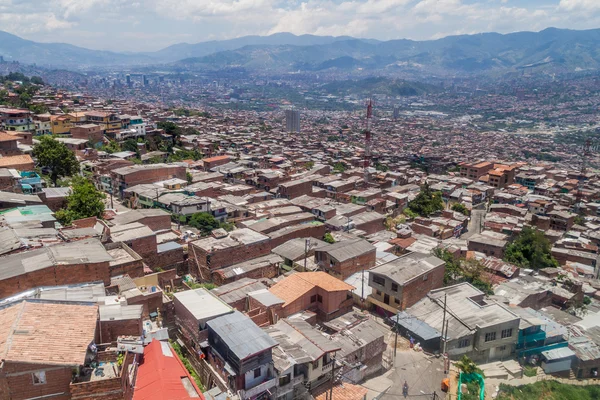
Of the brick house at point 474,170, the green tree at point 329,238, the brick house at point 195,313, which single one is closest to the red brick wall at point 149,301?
the brick house at point 195,313

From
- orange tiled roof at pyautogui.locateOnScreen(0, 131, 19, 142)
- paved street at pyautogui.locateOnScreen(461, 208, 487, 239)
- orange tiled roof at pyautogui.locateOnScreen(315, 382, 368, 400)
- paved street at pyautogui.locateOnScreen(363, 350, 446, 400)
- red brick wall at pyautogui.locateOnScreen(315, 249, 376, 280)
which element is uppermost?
orange tiled roof at pyautogui.locateOnScreen(0, 131, 19, 142)

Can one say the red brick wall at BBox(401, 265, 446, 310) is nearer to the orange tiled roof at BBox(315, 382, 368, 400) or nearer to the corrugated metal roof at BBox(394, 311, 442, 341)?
the corrugated metal roof at BBox(394, 311, 442, 341)

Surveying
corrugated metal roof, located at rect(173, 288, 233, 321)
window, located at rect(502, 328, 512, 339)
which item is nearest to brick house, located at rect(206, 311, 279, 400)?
corrugated metal roof, located at rect(173, 288, 233, 321)

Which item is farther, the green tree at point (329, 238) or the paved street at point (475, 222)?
the paved street at point (475, 222)

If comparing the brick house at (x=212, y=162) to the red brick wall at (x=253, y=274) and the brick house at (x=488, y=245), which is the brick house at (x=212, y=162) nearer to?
the red brick wall at (x=253, y=274)

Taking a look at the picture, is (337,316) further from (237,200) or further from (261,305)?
(237,200)

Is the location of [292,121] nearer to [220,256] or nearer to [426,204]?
[426,204]
